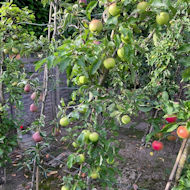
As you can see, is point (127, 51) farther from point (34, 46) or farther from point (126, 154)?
point (126, 154)

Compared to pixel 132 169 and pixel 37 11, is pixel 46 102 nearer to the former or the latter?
pixel 37 11

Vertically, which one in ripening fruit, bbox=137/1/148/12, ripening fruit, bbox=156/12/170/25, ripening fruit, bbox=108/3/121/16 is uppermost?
ripening fruit, bbox=137/1/148/12

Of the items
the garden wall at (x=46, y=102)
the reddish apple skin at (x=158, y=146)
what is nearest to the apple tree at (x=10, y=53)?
the garden wall at (x=46, y=102)

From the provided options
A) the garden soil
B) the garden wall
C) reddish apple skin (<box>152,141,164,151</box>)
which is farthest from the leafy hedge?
reddish apple skin (<box>152,141,164,151</box>)

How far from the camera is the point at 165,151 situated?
3.30m

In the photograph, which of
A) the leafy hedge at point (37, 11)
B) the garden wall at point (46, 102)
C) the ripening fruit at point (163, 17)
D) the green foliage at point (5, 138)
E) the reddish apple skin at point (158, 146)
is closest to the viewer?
the ripening fruit at point (163, 17)

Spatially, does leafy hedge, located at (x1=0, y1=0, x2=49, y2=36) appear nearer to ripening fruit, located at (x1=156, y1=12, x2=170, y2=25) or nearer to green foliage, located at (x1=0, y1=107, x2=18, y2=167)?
green foliage, located at (x1=0, y1=107, x2=18, y2=167)

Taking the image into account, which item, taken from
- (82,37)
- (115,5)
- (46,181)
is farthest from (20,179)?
(115,5)

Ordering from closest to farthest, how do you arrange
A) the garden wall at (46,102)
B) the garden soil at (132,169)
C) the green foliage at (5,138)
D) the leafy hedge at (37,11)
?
the green foliage at (5,138), the garden soil at (132,169), the garden wall at (46,102), the leafy hedge at (37,11)

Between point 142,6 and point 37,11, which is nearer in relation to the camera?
point 142,6

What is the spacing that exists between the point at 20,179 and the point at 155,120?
2.03 m

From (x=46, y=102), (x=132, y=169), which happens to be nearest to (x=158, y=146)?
(x=132, y=169)

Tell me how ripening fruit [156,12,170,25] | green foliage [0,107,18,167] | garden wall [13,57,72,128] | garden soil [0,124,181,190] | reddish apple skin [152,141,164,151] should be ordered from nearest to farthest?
ripening fruit [156,12,170,25], reddish apple skin [152,141,164,151], green foliage [0,107,18,167], garden soil [0,124,181,190], garden wall [13,57,72,128]

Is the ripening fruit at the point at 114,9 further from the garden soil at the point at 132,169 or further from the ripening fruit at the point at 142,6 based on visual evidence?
the garden soil at the point at 132,169
